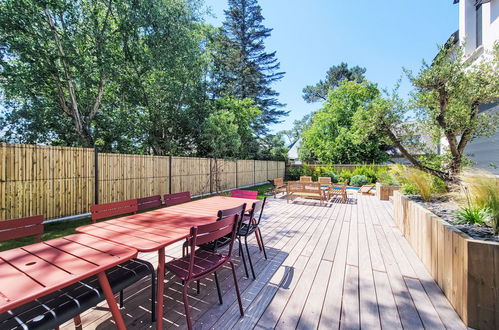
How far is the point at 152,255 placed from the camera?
10.6 feet

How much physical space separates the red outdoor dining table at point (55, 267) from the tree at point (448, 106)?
190 inches

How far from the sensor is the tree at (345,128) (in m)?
17.9

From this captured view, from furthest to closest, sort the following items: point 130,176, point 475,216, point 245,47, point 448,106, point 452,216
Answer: point 245,47, point 130,176, point 448,106, point 452,216, point 475,216

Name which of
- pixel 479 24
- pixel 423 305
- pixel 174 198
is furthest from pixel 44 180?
pixel 479 24

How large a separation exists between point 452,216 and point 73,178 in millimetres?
7677

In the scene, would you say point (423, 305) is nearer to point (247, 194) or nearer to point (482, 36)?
point (247, 194)

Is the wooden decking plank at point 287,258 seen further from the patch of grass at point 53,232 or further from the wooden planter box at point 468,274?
the patch of grass at point 53,232

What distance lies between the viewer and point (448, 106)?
3.76 m

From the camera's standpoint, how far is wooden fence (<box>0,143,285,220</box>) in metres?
4.20

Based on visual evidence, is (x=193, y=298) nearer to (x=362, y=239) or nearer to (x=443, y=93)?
(x=362, y=239)

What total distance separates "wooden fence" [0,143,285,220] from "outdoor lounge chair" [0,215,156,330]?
3359 mm

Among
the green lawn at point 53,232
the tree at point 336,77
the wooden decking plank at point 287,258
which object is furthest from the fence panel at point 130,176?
the tree at point 336,77

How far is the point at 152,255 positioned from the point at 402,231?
16.2 ft

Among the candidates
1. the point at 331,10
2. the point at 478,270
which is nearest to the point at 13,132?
the point at 478,270
